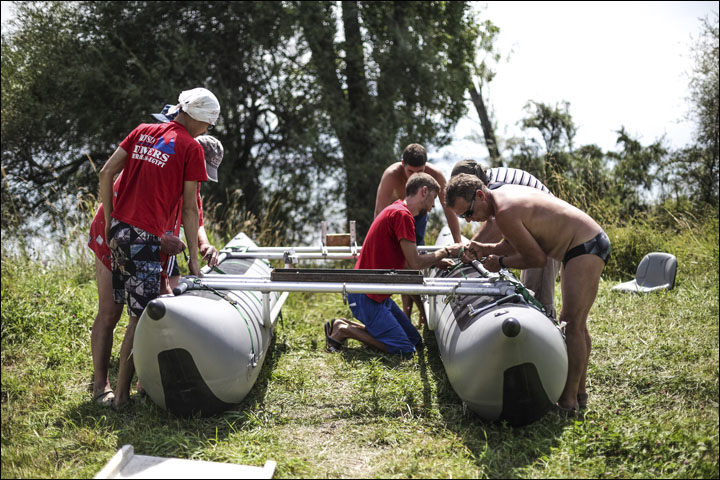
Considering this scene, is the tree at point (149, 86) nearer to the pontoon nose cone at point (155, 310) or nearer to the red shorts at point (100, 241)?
the red shorts at point (100, 241)

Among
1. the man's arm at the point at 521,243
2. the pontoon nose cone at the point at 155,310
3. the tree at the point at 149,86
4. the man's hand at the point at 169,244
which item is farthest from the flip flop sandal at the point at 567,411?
the tree at the point at 149,86

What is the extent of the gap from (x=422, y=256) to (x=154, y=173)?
6.88 ft

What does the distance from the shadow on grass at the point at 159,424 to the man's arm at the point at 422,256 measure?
1.50 meters

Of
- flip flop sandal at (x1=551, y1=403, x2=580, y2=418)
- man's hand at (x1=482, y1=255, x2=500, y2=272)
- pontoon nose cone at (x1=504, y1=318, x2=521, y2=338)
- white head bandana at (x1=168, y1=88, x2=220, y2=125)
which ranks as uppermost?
white head bandana at (x1=168, y1=88, x2=220, y2=125)

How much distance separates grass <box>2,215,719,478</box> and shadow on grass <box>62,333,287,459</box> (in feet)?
0.04

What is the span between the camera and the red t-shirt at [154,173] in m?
3.50

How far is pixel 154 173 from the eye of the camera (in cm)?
350

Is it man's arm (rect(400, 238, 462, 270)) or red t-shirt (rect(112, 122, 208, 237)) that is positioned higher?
red t-shirt (rect(112, 122, 208, 237))

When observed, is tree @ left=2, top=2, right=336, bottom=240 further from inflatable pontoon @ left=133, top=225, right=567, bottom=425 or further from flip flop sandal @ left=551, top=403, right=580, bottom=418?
flip flop sandal @ left=551, top=403, right=580, bottom=418

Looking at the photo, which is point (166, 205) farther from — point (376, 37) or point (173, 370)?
point (376, 37)

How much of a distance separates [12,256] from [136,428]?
447 centimetres

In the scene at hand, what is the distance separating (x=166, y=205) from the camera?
3.59 meters

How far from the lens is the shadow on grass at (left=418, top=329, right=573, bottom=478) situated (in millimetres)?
3062

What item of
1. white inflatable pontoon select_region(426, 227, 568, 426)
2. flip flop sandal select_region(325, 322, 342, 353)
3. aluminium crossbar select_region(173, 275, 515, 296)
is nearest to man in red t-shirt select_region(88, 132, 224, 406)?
aluminium crossbar select_region(173, 275, 515, 296)
